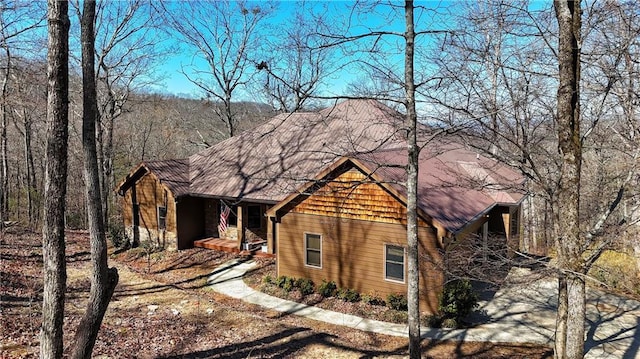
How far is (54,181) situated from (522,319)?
1202 centimetres

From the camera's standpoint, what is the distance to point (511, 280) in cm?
705

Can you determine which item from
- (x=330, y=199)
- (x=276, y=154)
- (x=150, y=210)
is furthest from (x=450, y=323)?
(x=150, y=210)

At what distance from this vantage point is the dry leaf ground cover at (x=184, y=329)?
28.1 feet

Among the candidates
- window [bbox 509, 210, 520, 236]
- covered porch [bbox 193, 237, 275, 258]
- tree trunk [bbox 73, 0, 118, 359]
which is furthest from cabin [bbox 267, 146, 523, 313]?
tree trunk [bbox 73, 0, 118, 359]

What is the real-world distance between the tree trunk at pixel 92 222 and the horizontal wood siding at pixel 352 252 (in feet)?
23.3

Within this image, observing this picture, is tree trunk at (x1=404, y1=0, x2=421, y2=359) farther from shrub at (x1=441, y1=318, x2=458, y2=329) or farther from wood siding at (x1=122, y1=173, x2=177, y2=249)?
wood siding at (x1=122, y1=173, x2=177, y2=249)

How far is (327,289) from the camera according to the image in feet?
42.8

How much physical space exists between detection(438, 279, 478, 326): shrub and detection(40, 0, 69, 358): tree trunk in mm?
9099

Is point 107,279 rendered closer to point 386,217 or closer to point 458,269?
point 458,269

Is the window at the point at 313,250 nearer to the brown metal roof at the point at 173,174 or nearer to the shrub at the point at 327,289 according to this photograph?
the shrub at the point at 327,289

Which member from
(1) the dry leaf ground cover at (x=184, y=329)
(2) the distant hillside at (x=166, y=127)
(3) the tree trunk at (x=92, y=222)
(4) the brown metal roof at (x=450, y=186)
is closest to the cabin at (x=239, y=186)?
(4) the brown metal roof at (x=450, y=186)

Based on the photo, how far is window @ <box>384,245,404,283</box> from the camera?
40.5 ft

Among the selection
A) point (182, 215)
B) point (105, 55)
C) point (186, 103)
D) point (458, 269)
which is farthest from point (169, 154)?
point (458, 269)

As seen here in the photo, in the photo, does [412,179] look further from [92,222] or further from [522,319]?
[522,319]
